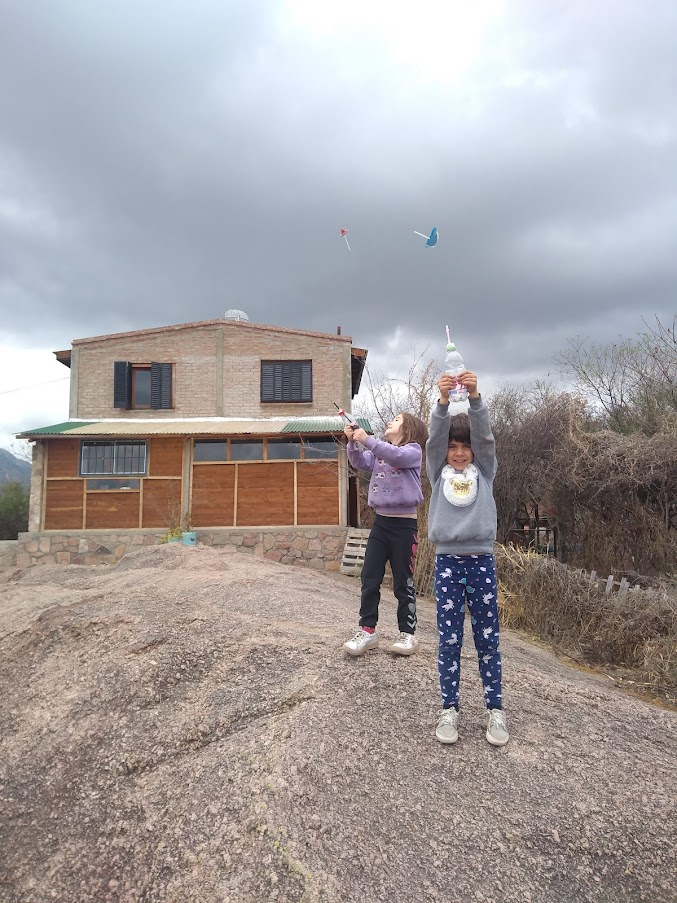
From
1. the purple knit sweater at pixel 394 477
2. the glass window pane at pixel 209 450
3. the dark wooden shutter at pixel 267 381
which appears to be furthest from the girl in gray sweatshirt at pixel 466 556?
the dark wooden shutter at pixel 267 381

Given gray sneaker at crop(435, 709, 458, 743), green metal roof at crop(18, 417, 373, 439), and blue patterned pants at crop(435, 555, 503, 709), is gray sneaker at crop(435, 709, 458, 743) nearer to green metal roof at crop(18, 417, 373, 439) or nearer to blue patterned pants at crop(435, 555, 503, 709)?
blue patterned pants at crop(435, 555, 503, 709)

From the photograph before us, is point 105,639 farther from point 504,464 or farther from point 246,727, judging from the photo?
point 504,464

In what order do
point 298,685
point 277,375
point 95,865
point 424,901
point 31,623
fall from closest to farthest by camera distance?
1. point 424,901
2. point 95,865
3. point 298,685
4. point 31,623
5. point 277,375

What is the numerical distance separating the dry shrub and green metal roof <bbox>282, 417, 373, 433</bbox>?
445 cm

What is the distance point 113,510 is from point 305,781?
35.3ft

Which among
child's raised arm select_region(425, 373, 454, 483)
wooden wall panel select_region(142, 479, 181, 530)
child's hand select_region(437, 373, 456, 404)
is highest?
Answer: child's hand select_region(437, 373, 456, 404)

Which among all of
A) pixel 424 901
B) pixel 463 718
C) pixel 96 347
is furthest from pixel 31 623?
pixel 96 347

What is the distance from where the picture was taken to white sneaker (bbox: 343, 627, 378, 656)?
3.24 metres

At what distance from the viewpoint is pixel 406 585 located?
3.36 meters

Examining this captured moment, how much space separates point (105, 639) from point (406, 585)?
2.08 m

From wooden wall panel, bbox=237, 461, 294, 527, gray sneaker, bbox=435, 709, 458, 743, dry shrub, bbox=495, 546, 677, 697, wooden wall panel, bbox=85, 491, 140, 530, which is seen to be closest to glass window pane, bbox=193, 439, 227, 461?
wooden wall panel, bbox=237, 461, 294, 527

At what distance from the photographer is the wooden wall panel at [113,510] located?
38.8 ft

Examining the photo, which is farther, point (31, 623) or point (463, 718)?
point (31, 623)

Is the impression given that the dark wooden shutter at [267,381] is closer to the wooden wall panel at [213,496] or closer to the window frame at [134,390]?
the wooden wall panel at [213,496]
